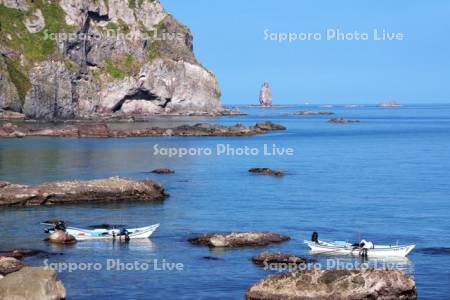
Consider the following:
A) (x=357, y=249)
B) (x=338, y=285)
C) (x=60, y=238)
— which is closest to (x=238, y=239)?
(x=357, y=249)

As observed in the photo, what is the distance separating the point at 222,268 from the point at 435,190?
42265mm

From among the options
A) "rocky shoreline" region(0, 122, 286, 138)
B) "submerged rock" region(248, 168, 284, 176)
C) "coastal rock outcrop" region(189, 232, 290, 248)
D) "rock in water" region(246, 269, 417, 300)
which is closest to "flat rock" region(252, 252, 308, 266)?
"coastal rock outcrop" region(189, 232, 290, 248)

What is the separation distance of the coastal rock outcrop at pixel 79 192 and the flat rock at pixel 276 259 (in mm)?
27575

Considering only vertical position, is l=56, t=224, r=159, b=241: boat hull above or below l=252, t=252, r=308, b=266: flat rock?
above

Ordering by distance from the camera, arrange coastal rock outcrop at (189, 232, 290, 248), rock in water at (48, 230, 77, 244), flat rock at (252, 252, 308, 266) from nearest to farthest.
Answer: flat rock at (252, 252, 308, 266), coastal rock outcrop at (189, 232, 290, 248), rock in water at (48, 230, 77, 244)

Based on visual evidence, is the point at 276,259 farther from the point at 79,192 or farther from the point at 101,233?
the point at 79,192

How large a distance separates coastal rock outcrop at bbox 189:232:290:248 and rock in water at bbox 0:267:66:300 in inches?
671

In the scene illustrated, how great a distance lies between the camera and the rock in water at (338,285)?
36.5m

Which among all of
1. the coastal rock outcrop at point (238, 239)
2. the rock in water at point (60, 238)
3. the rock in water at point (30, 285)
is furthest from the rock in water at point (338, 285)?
the rock in water at point (60, 238)

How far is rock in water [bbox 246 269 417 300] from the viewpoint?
36.5m

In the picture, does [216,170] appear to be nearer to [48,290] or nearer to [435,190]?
[435,190]

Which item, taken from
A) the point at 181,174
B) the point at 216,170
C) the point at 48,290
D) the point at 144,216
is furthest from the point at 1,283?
the point at 216,170

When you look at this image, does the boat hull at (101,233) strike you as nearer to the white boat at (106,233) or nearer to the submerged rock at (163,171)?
the white boat at (106,233)

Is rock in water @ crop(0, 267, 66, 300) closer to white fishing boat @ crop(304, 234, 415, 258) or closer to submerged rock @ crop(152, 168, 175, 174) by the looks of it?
white fishing boat @ crop(304, 234, 415, 258)
